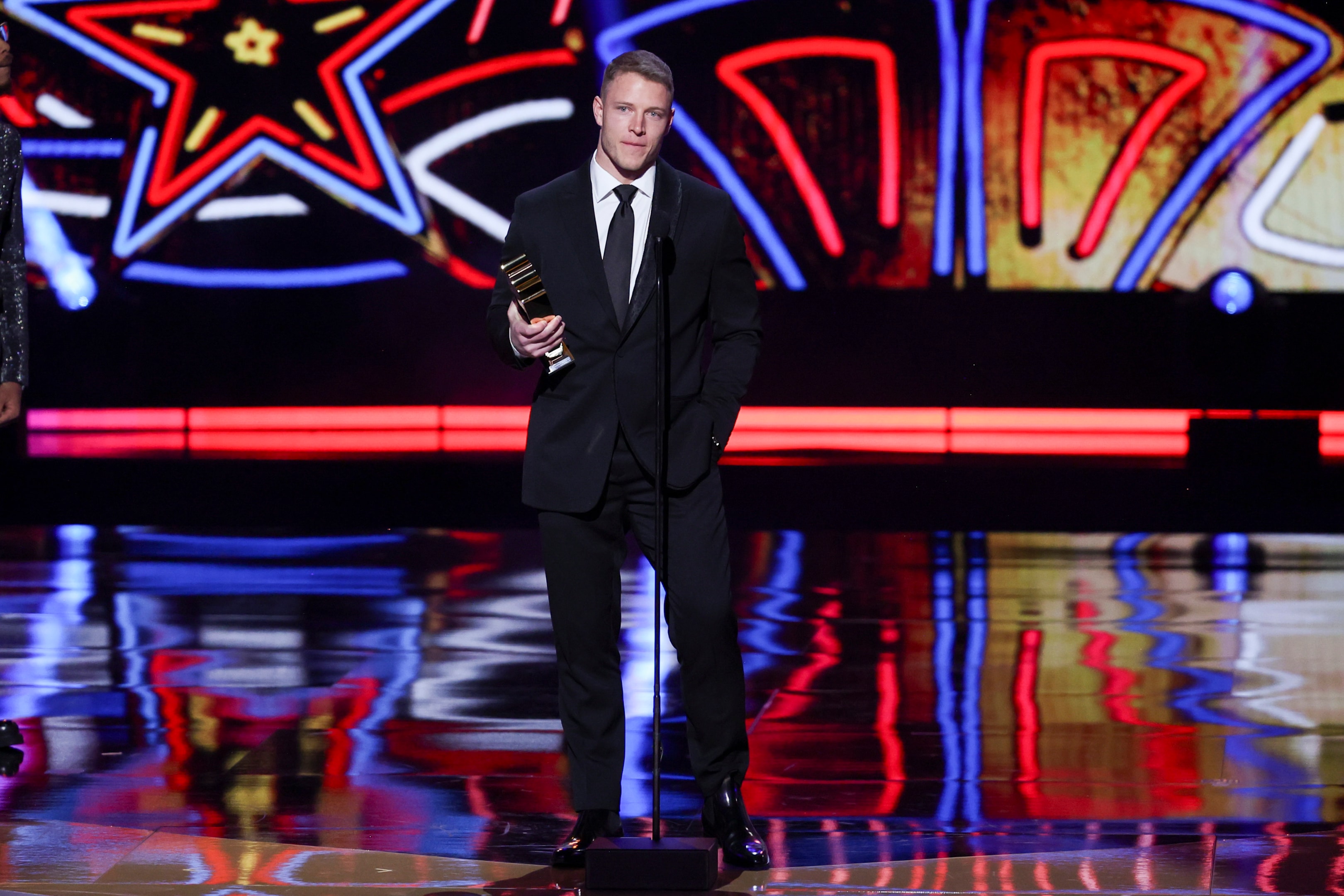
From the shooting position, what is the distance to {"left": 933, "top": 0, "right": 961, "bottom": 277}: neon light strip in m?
16.7

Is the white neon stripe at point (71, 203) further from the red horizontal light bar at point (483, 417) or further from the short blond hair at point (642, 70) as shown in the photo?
the short blond hair at point (642, 70)

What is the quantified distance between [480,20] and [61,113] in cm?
396

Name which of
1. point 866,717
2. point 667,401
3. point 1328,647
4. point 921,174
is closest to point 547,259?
point 667,401

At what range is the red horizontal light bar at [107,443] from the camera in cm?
1437

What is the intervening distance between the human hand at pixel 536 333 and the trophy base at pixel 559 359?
0.08 feet

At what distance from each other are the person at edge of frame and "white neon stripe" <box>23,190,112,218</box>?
1257cm

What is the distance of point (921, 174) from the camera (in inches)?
664

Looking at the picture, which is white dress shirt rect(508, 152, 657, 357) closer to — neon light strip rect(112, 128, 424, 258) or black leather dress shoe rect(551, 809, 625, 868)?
black leather dress shoe rect(551, 809, 625, 868)

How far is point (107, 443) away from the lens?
1530 centimetres

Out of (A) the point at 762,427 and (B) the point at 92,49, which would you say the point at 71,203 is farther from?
(A) the point at 762,427

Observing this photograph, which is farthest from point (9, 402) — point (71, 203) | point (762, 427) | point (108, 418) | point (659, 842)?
point (71, 203)

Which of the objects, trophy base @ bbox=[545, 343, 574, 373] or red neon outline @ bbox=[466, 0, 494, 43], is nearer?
trophy base @ bbox=[545, 343, 574, 373]

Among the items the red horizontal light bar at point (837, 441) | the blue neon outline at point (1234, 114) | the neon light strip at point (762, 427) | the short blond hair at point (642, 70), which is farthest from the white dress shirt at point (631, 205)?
→ the blue neon outline at point (1234, 114)

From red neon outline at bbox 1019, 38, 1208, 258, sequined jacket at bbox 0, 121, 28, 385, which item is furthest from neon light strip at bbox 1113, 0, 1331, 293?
sequined jacket at bbox 0, 121, 28, 385
